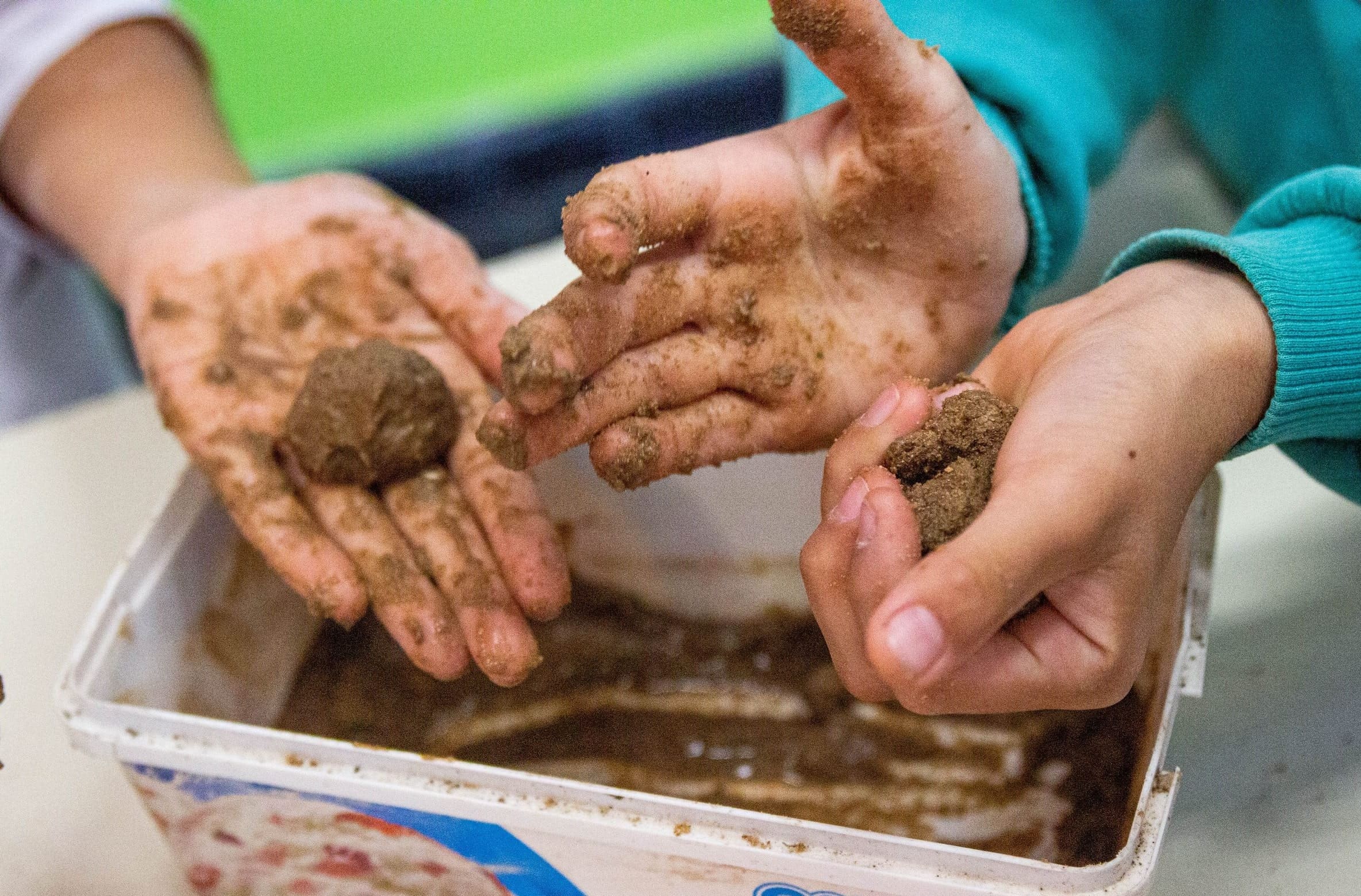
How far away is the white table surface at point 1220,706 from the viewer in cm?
85

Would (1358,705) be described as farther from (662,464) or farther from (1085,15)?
(1085,15)

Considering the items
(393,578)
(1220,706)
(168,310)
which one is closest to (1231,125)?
(1220,706)

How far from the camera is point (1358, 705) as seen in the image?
92cm

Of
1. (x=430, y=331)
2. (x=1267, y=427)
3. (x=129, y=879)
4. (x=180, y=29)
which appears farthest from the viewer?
(x=180, y=29)

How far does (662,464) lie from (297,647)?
52cm

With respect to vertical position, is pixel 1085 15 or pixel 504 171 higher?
pixel 1085 15

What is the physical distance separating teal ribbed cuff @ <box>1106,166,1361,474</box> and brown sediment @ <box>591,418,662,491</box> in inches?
17.3

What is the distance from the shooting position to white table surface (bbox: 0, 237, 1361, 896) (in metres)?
0.85

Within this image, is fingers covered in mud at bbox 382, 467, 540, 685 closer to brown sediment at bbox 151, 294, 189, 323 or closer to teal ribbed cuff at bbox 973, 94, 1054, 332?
brown sediment at bbox 151, 294, 189, 323

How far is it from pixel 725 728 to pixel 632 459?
0.44 meters

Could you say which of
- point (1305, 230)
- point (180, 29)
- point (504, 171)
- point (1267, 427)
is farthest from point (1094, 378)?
point (504, 171)

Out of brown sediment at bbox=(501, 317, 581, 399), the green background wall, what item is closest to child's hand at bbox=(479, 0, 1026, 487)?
brown sediment at bbox=(501, 317, 581, 399)

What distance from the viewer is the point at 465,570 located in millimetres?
924

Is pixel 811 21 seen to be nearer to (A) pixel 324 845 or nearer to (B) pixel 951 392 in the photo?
(B) pixel 951 392
